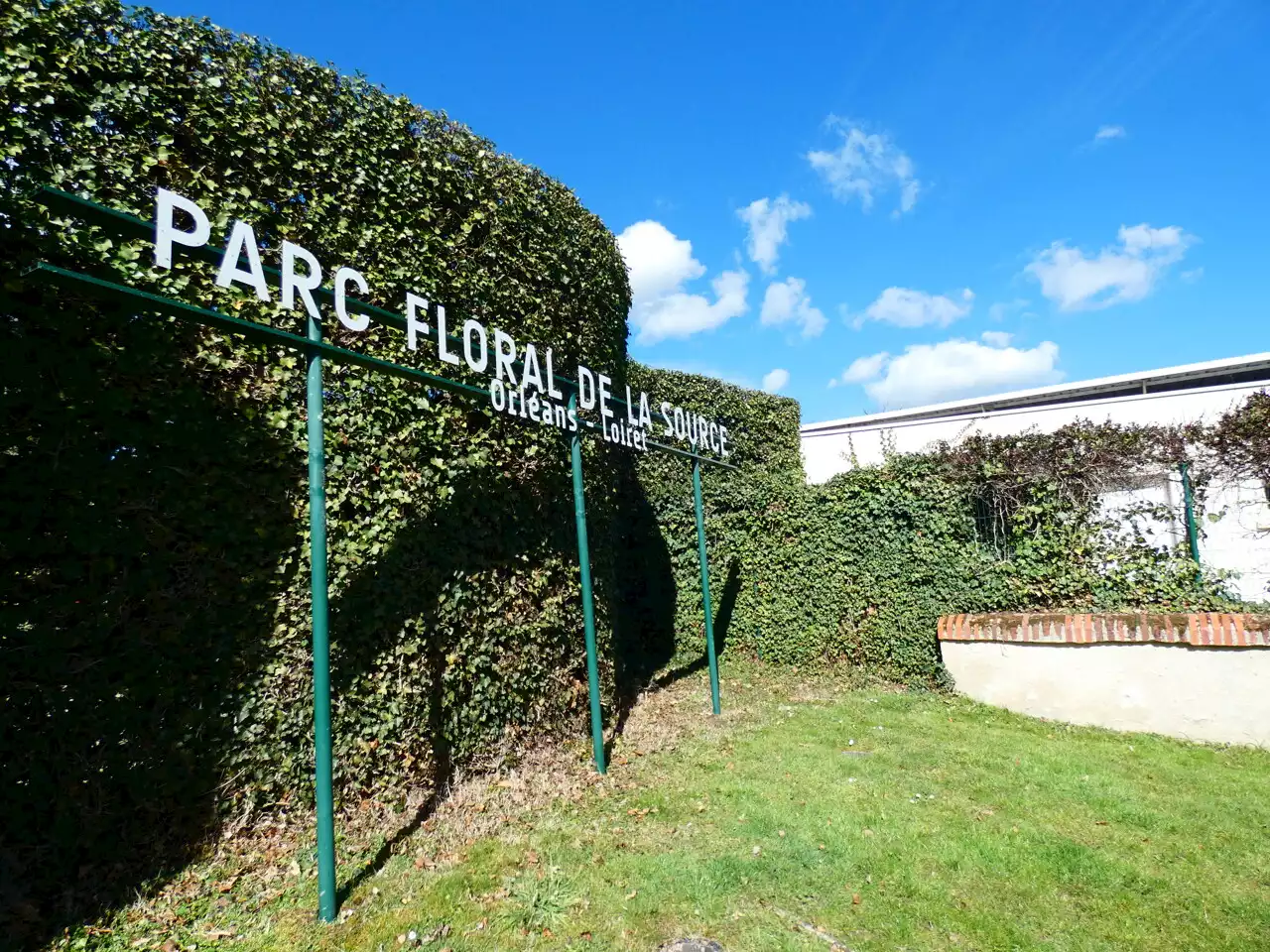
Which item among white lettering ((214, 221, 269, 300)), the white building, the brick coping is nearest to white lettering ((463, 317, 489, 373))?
white lettering ((214, 221, 269, 300))

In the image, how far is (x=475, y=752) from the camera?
14.9 ft

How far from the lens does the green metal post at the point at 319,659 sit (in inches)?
118

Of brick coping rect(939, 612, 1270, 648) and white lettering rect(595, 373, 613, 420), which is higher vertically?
white lettering rect(595, 373, 613, 420)

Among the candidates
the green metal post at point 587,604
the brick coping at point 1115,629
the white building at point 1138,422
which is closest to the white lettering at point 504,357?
the green metal post at point 587,604

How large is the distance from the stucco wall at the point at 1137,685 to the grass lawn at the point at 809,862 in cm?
30

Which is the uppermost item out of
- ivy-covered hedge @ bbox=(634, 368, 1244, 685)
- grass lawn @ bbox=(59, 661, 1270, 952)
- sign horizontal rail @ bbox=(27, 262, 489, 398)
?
sign horizontal rail @ bbox=(27, 262, 489, 398)

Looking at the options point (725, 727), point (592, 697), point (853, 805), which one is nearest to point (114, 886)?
point (592, 697)

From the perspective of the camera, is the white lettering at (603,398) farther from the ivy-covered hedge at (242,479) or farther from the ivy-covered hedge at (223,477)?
the ivy-covered hedge at (223,477)

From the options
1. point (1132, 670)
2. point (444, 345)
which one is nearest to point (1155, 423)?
point (1132, 670)

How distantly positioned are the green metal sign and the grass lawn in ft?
1.53

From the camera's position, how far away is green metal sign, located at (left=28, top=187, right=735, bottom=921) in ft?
8.19

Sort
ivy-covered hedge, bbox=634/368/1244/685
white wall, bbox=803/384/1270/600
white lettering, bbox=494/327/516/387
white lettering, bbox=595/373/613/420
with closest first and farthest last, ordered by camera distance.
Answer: white lettering, bbox=494/327/516/387, white lettering, bbox=595/373/613/420, white wall, bbox=803/384/1270/600, ivy-covered hedge, bbox=634/368/1244/685

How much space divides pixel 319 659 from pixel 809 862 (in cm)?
300

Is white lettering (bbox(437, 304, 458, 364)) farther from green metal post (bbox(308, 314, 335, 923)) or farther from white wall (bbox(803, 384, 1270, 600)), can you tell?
white wall (bbox(803, 384, 1270, 600))
